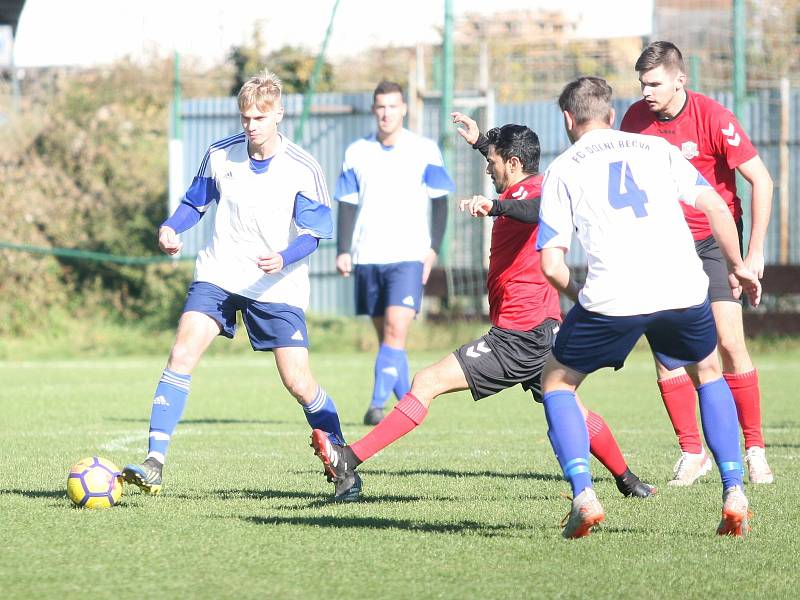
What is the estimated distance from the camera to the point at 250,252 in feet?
21.2

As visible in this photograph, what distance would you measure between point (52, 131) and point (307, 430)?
12.2 metres

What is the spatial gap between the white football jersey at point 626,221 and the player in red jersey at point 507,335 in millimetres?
886

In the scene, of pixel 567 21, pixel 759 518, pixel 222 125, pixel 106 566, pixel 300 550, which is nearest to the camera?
pixel 106 566

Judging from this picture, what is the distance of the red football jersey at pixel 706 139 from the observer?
657cm

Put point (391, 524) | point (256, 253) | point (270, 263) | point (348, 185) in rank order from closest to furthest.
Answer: point (391, 524), point (270, 263), point (256, 253), point (348, 185)

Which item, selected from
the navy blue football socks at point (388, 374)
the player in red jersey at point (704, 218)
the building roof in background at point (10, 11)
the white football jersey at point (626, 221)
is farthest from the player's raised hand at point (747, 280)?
the building roof in background at point (10, 11)

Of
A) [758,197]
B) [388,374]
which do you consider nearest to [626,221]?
[758,197]

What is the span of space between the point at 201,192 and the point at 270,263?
0.74 metres

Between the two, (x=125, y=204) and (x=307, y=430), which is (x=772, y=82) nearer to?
(x=125, y=204)

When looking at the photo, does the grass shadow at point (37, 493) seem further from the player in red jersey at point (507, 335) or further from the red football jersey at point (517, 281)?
the red football jersey at point (517, 281)

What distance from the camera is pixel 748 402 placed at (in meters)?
6.77

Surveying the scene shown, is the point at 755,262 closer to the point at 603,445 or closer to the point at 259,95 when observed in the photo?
the point at 603,445

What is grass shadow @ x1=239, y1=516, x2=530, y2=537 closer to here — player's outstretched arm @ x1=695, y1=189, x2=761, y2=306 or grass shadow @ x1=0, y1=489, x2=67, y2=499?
grass shadow @ x1=0, y1=489, x2=67, y2=499

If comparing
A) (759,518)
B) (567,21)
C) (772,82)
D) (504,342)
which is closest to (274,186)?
(504,342)
